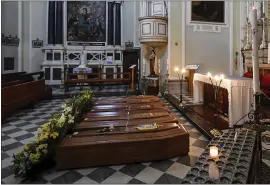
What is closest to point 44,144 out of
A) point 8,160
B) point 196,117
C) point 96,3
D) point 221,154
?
point 8,160

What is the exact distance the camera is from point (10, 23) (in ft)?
39.0

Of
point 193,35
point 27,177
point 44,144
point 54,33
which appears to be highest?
point 54,33

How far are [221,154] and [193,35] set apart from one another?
28.0ft

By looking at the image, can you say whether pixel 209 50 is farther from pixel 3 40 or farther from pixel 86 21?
pixel 3 40

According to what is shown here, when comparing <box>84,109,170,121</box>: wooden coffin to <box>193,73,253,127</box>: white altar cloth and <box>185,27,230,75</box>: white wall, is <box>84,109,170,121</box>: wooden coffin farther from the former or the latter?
<box>185,27,230,75</box>: white wall

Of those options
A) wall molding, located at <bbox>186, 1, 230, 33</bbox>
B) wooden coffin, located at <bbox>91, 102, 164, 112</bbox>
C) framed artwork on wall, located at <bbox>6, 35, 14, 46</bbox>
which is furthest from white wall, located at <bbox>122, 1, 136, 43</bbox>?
wooden coffin, located at <bbox>91, 102, 164, 112</bbox>

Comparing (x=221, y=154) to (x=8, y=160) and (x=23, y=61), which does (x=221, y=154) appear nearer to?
(x=8, y=160)

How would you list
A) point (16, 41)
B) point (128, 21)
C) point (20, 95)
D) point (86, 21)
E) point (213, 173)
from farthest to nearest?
point (128, 21), point (86, 21), point (16, 41), point (20, 95), point (213, 173)

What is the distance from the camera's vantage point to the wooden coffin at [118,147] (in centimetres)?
292

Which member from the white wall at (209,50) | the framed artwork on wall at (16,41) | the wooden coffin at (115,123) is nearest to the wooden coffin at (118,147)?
the wooden coffin at (115,123)

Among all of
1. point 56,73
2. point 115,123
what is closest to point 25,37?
point 56,73

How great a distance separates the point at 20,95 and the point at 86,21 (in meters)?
8.33

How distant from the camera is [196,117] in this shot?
5.37 meters

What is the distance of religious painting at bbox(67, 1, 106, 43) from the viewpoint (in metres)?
13.2
